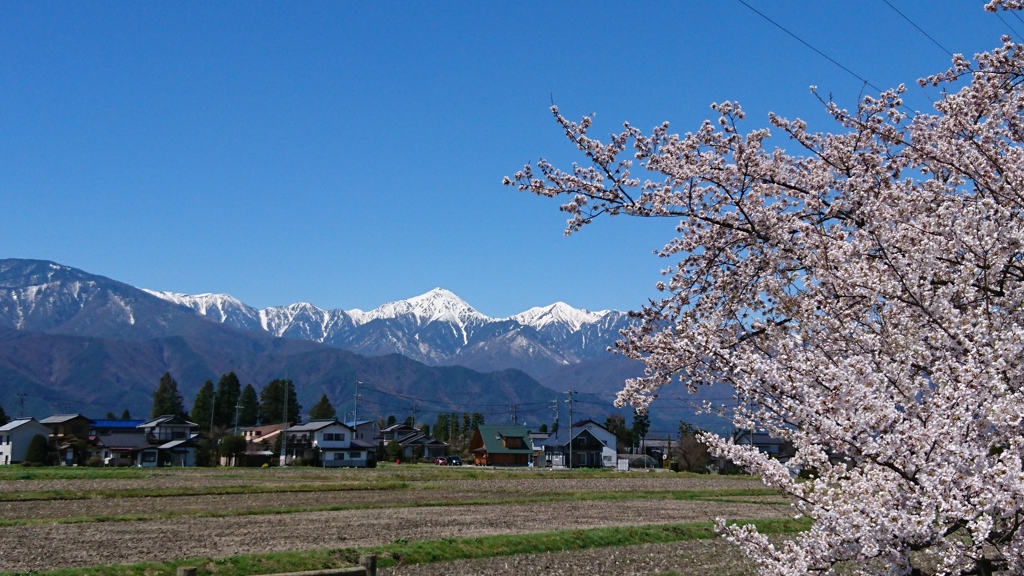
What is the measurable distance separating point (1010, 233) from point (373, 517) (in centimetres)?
2466

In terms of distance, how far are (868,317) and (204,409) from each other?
409ft

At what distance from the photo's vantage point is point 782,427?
213 inches

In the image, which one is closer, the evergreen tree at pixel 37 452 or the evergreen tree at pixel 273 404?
the evergreen tree at pixel 37 452

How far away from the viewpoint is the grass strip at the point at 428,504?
2531 cm

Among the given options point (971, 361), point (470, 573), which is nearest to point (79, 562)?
point (470, 573)

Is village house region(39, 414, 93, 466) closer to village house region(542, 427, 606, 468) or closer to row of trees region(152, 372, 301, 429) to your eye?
row of trees region(152, 372, 301, 429)

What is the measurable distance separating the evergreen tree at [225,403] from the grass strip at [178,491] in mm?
80139

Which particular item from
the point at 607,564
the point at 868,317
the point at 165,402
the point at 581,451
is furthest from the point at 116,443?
the point at 868,317

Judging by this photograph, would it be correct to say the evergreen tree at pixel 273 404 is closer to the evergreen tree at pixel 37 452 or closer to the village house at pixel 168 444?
the village house at pixel 168 444

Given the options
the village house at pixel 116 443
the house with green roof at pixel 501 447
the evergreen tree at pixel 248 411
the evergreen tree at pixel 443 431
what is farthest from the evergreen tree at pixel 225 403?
the evergreen tree at pixel 443 431

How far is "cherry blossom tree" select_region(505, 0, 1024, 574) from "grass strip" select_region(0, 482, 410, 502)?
1320 inches

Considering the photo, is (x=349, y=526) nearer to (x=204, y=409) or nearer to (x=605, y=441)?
(x=605, y=441)

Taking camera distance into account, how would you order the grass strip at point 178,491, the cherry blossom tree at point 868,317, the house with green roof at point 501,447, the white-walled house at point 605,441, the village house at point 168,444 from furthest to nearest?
the white-walled house at point 605,441 < the house with green roof at point 501,447 < the village house at point 168,444 < the grass strip at point 178,491 < the cherry blossom tree at point 868,317

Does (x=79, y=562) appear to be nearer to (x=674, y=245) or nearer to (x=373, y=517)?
(x=373, y=517)
